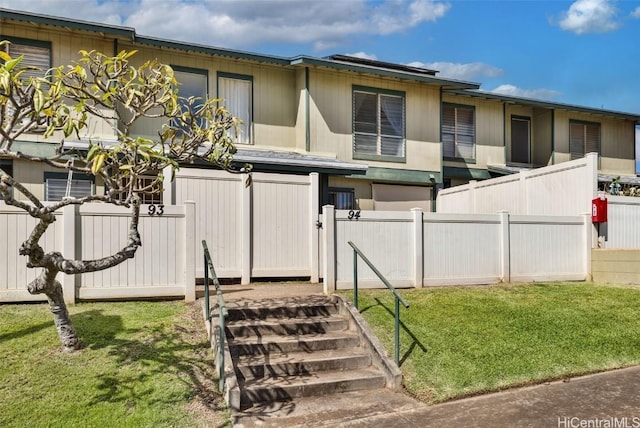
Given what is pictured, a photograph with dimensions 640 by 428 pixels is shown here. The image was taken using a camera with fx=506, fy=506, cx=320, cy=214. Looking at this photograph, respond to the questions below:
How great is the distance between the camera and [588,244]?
39.2ft

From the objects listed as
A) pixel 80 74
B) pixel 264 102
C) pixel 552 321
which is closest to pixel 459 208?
pixel 264 102

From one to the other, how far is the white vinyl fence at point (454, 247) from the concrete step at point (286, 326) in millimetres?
1446

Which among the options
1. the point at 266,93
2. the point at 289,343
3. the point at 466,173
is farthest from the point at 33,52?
the point at 466,173

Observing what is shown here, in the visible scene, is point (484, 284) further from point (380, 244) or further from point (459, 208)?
point (459, 208)

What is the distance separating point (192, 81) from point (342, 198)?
5.55m

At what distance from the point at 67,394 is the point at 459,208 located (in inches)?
521

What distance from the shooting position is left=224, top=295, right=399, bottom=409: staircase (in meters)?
6.27

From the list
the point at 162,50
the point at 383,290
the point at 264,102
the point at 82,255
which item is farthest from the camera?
the point at 264,102

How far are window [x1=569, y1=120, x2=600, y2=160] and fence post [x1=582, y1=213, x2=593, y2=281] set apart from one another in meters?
9.16

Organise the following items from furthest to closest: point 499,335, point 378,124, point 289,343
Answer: point 378,124, point 499,335, point 289,343

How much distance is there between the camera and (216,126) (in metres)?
7.07

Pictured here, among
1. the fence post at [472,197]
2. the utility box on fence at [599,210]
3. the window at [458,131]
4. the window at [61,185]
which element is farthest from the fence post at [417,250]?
the window at [458,131]

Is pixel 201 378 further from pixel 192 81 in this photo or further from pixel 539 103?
pixel 539 103

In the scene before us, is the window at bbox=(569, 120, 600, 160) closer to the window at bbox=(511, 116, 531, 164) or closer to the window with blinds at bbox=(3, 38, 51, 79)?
the window at bbox=(511, 116, 531, 164)
